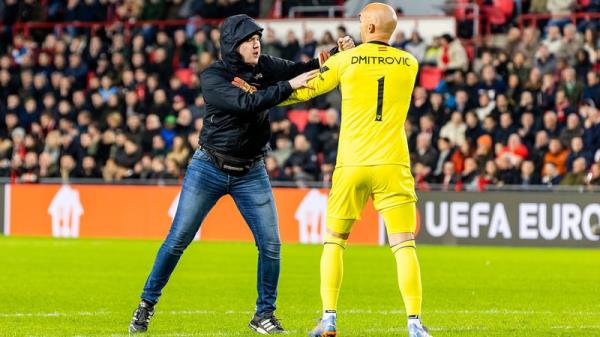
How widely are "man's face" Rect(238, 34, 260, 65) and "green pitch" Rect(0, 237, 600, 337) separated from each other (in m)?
2.02

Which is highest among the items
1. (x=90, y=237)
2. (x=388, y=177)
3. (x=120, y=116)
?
(x=388, y=177)

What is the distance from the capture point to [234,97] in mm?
9664

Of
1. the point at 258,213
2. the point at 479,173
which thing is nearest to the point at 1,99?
the point at 479,173

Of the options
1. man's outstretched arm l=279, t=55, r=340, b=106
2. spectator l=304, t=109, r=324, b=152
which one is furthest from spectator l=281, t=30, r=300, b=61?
man's outstretched arm l=279, t=55, r=340, b=106

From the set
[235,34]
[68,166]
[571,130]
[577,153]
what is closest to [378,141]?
[235,34]

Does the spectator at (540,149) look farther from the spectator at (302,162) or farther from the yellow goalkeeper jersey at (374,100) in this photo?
the yellow goalkeeper jersey at (374,100)

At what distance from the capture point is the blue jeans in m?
10.0

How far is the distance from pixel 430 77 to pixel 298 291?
523 inches

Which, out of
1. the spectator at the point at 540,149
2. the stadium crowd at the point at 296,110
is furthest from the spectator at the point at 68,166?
the spectator at the point at 540,149

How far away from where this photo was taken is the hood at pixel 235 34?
9852mm

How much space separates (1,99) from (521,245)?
12.9m

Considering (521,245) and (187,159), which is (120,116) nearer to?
(187,159)

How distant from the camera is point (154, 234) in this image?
24906 millimetres

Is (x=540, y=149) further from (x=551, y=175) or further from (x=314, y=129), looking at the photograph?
(x=314, y=129)
